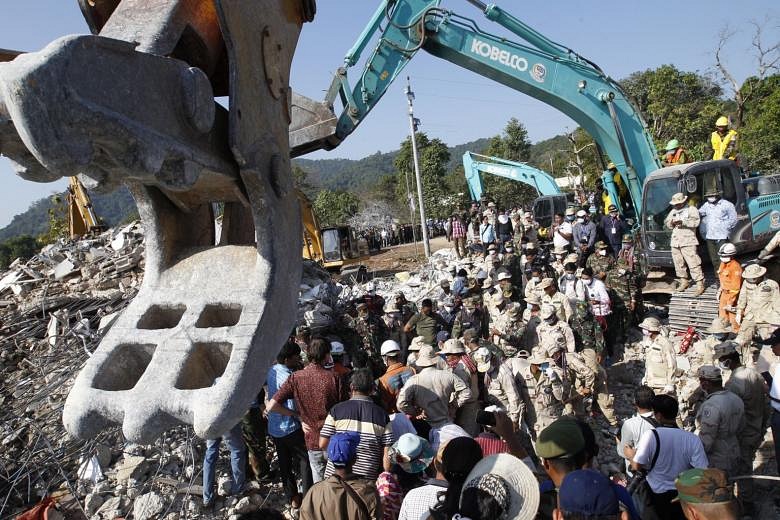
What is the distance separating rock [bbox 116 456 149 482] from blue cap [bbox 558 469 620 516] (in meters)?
4.57

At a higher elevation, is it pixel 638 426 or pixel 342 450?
pixel 342 450

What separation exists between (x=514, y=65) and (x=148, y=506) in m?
8.51

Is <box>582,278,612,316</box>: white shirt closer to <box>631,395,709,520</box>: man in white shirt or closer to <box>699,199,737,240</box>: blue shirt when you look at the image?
<box>699,199,737,240</box>: blue shirt

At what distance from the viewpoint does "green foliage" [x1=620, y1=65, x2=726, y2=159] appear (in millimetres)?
25578

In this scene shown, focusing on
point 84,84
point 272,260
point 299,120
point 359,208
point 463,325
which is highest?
point 359,208

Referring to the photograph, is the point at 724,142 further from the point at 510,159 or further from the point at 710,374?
the point at 510,159

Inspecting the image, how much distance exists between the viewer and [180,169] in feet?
6.44

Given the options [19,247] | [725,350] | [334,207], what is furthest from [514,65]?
[19,247]

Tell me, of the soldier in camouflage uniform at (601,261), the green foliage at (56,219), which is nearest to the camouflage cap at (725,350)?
the soldier in camouflage uniform at (601,261)

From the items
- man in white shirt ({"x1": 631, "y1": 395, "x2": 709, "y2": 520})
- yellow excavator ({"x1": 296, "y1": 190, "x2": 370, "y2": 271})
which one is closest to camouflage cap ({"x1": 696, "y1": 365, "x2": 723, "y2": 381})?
man in white shirt ({"x1": 631, "y1": 395, "x2": 709, "y2": 520})

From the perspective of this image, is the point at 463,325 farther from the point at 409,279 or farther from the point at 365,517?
the point at 409,279

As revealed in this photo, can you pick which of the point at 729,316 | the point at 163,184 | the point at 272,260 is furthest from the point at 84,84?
the point at 729,316

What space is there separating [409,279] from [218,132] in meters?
11.8

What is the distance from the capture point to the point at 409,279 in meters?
13.9
